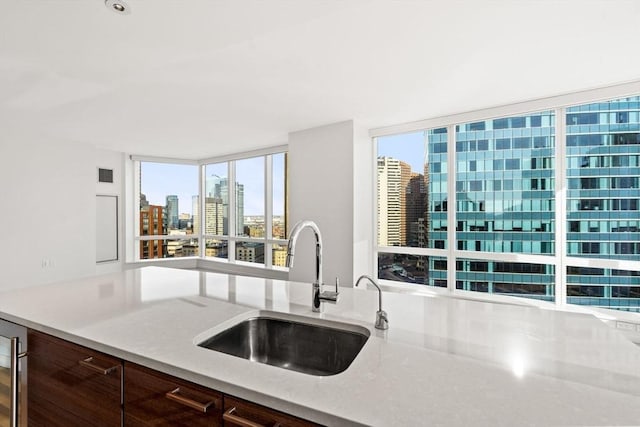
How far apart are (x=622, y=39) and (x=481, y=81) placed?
93 cm

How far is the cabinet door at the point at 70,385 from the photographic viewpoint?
1.00m

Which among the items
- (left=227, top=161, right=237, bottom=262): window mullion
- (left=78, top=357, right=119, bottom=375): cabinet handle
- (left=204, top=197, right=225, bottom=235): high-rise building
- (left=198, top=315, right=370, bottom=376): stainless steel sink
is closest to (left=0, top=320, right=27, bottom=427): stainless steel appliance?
(left=78, top=357, right=119, bottom=375): cabinet handle

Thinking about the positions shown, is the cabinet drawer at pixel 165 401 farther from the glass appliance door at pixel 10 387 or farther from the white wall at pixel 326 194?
the white wall at pixel 326 194

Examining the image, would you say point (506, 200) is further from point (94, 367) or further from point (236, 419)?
point (94, 367)

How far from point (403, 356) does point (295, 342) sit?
520mm

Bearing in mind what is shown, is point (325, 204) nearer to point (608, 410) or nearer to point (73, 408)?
point (73, 408)

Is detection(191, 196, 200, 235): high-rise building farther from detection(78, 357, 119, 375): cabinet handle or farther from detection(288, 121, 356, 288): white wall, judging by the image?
detection(78, 357, 119, 375): cabinet handle

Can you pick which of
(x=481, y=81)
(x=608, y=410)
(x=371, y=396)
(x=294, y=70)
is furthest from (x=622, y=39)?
(x=371, y=396)

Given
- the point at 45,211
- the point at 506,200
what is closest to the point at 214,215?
the point at 45,211

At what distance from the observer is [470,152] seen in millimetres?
3738

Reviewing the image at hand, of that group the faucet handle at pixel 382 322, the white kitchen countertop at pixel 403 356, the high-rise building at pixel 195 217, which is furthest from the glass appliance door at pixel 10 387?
the high-rise building at pixel 195 217

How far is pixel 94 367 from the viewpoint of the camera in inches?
40.3

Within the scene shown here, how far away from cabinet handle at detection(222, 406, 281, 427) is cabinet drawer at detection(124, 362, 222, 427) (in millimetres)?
39

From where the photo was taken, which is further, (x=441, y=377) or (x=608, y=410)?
(x=441, y=377)
